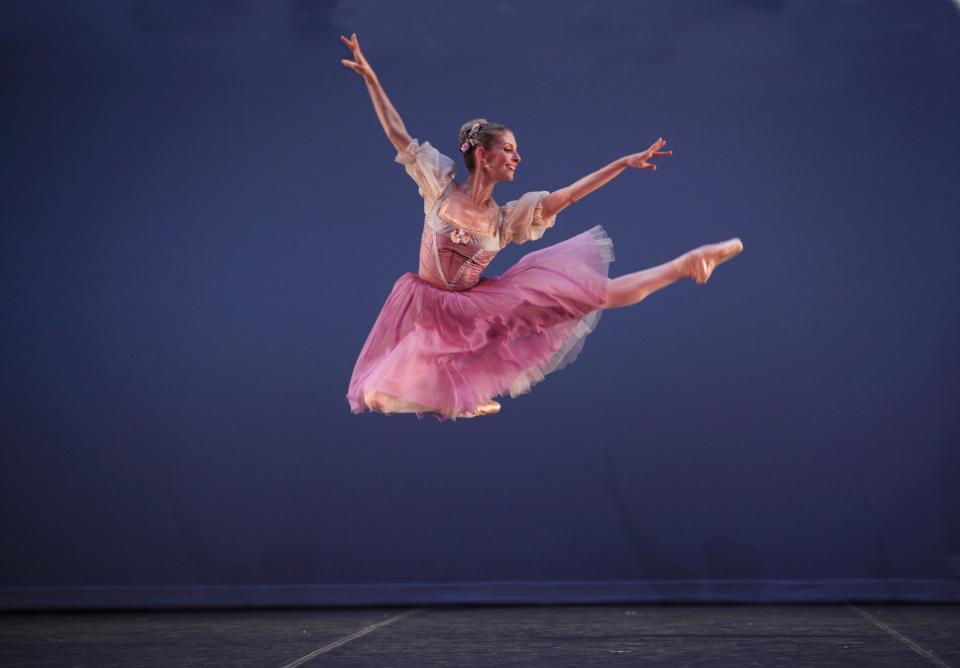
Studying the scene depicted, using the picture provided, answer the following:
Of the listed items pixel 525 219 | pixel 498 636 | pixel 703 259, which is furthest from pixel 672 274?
pixel 498 636

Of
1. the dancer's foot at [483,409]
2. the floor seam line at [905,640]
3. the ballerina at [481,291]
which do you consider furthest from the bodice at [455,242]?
the floor seam line at [905,640]

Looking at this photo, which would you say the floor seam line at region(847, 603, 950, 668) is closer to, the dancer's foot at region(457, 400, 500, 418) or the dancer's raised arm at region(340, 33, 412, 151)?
the dancer's foot at region(457, 400, 500, 418)

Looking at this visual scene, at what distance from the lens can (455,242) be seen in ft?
10.9

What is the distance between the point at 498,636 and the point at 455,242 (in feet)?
4.54

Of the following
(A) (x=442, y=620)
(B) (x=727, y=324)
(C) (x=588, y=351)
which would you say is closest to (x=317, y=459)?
(A) (x=442, y=620)

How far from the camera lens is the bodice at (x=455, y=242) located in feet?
10.9

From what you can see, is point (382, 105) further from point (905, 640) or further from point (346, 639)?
point (905, 640)

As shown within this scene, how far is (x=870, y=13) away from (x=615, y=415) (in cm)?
202

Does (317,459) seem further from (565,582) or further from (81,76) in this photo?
(81,76)

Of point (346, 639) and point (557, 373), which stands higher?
point (557, 373)

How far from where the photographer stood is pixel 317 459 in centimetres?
484

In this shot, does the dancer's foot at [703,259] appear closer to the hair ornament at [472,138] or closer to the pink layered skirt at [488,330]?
the pink layered skirt at [488,330]

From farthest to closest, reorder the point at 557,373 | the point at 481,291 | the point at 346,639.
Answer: the point at 557,373 < the point at 346,639 < the point at 481,291

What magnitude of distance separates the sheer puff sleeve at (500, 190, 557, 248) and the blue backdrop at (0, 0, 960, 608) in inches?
51.6
